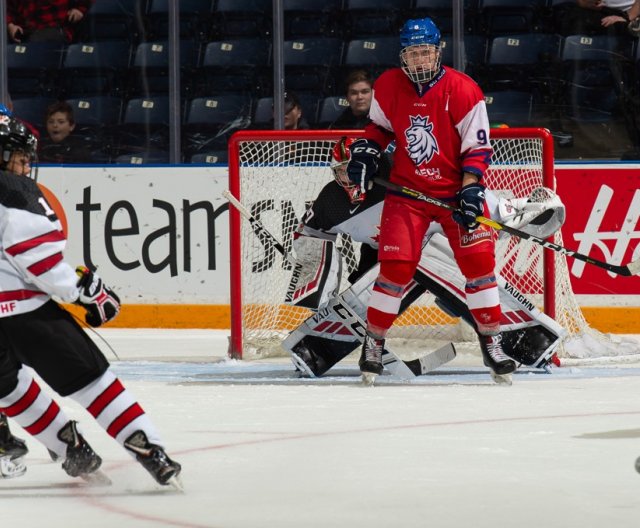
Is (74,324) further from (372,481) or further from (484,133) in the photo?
(484,133)

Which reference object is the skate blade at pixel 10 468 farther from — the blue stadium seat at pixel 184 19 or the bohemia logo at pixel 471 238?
the blue stadium seat at pixel 184 19

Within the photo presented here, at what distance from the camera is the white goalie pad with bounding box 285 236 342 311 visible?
17.9 ft

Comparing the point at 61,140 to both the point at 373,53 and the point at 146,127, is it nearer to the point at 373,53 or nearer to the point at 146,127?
the point at 146,127

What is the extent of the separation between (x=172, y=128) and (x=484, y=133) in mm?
2720

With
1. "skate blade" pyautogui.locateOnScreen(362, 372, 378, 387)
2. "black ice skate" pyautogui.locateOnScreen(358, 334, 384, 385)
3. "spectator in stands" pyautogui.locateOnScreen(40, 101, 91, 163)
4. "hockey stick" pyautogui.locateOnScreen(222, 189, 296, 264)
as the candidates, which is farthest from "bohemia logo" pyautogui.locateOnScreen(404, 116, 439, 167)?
"spectator in stands" pyautogui.locateOnScreen(40, 101, 91, 163)

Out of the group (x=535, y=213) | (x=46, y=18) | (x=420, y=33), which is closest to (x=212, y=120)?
(x=46, y=18)

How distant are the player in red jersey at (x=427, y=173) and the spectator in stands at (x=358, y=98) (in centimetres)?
182

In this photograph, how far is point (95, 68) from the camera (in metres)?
7.56

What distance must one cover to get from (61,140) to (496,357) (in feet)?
10.5

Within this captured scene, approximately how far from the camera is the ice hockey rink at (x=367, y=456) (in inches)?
112

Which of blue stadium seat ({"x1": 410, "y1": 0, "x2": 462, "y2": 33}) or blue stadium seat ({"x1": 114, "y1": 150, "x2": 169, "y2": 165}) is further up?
blue stadium seat ({"x1": 410, "y1": 0, "x2": 462, "y2": 33})

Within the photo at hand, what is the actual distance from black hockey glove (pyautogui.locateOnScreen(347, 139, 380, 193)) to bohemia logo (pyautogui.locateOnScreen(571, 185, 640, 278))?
75.8 inches

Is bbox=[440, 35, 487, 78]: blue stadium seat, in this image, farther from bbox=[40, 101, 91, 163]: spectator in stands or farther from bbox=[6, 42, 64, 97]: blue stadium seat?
bbox=[6, 42, 64, 97]: blue stadium seat

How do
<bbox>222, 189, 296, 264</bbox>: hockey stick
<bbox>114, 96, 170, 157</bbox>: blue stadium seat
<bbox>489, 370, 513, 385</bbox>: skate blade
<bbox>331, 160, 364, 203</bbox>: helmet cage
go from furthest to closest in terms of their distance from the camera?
<bbox>114, 96, 170, 157</bbox>: blue stadium seat < <bbox>222, 189, 296, 264</bbox>: hockey stick < <bbox>331, 160, 364, 203</bbox>: helmet cage < <bbox>489, 370, 513, 385</bbox>: skate blade
